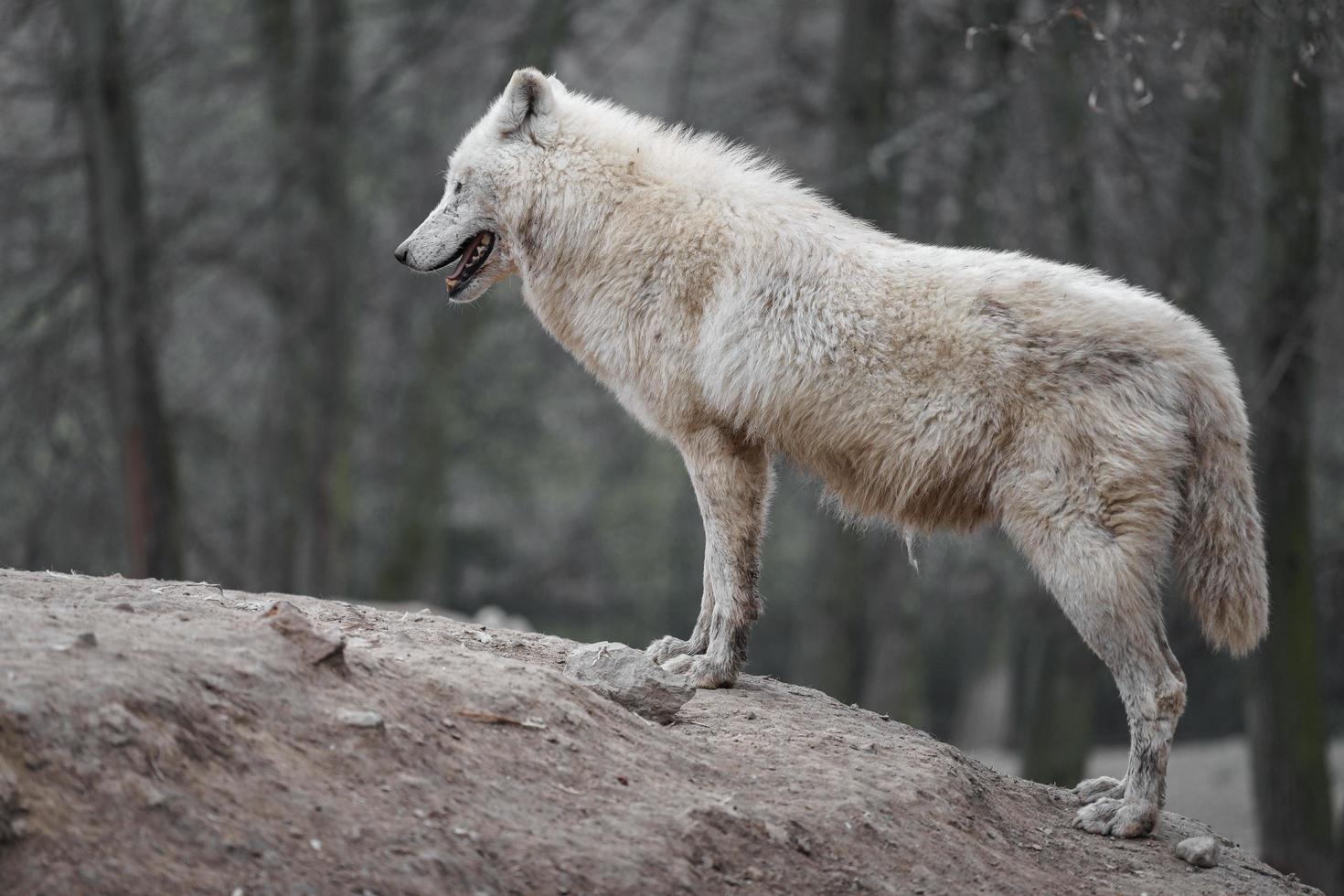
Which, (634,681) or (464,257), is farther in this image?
(464,257)

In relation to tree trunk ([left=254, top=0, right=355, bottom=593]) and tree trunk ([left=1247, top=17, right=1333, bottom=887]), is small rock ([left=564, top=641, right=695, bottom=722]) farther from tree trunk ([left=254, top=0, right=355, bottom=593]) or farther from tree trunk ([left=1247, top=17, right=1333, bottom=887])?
tree trunk ([left=254, top=0, right=355, bottom=593])

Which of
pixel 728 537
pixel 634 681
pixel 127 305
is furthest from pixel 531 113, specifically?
pixel 127 305

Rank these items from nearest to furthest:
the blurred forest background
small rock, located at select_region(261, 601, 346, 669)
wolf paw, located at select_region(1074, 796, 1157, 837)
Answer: small rock, located at select_region(261, 601, 346, 669), wolf paw, located at select_region(1074, 796, 1157, 837), the blurred forest background

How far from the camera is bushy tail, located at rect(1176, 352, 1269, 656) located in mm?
5520

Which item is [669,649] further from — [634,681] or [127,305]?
[127,305]

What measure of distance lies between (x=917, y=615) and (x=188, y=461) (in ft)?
33.1

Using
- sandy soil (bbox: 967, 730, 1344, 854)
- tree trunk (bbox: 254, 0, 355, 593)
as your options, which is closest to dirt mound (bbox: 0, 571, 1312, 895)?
sandy soil (bbox: 967, 730, 1344, 854)

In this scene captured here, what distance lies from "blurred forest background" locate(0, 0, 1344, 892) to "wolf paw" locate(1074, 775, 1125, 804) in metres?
3.43

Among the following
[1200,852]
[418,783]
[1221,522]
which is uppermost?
[1221,522]

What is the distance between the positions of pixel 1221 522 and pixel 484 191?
11.7 ft

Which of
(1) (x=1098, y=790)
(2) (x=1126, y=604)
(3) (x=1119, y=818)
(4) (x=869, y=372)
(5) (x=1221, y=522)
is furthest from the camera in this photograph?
(1) (x=1098, y=790)

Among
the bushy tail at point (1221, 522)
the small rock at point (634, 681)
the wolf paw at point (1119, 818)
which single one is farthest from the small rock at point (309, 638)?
the bushy tail at point (1221, 522)

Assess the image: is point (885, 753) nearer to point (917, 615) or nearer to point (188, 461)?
point (917, 615)

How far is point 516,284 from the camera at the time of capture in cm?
2019
